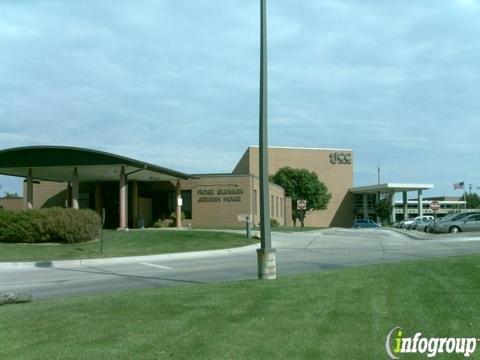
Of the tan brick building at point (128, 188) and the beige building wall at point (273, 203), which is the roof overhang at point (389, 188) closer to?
the beige building wall at point (273, 203)

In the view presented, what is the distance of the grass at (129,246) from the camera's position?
23.6 m

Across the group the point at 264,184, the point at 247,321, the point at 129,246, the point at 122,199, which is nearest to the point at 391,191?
the point at 122,199

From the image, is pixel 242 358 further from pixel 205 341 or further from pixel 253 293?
pixel 253 293

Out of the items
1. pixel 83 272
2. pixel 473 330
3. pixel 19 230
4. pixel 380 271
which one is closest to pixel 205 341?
pixel 473 330

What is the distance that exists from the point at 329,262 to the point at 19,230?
1567cm

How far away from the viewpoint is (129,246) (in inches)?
1113

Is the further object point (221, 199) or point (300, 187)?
point (300, 187)

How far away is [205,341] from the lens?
6.06 metres

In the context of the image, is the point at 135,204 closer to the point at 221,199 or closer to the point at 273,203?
the point at 221,199

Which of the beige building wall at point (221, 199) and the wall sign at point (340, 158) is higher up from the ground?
the wall sign at point (340, 158)

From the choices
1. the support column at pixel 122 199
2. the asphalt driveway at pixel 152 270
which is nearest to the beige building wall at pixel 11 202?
the support column at pixel 122 199

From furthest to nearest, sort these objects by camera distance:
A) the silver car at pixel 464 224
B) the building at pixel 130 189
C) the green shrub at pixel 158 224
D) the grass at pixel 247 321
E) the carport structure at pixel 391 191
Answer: the carport structure at pixel 391 191, the green shrub at pixel 158 224, the silver car at pixel 464 224, the building at pixel 130 189, the grass at pixel 247 321

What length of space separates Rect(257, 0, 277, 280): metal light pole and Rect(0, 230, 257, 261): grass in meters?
12.6

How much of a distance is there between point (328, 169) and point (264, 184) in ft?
288
